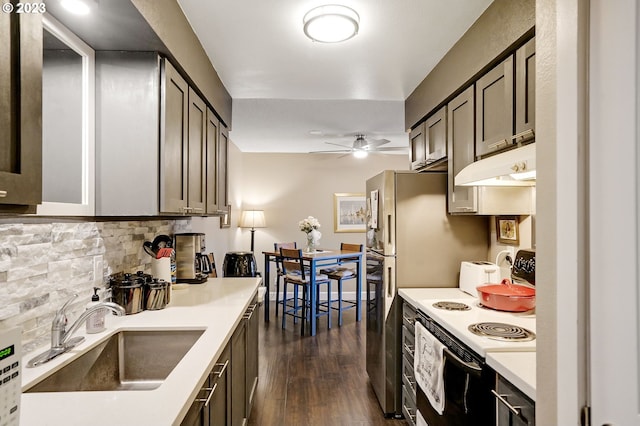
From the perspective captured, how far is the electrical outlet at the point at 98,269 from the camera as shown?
5.73 ft

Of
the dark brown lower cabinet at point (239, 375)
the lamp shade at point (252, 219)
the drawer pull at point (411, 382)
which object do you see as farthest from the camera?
the lamp shade at point (252, 219)

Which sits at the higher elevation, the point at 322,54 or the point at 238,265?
the point at 322,54

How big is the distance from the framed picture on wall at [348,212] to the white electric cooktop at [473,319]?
3.77 metres

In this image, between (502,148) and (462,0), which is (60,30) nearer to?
(462,0)

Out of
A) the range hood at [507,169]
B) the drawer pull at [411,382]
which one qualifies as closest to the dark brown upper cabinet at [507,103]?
the range hood at [507,169]

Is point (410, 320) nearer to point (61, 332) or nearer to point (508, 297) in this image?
point (508, 297)

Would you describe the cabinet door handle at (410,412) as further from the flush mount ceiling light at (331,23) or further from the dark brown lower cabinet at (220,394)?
the flush mount ceiling light at (331,23)

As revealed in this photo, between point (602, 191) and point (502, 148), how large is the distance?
100 cm

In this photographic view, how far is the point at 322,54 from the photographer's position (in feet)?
7.43

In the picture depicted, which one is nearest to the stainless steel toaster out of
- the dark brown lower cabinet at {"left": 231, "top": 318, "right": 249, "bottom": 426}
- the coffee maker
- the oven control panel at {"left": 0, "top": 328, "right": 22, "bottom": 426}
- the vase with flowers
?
the dark brown lower cabinet at {"left": 231, "top": 318, "right": 249, "bottom": 426}

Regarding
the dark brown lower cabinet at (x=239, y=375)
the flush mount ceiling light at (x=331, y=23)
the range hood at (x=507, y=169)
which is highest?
the flush mount ceiling light at (x=331, y=23)

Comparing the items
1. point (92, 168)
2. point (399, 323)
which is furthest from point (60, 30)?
point (399, 323)

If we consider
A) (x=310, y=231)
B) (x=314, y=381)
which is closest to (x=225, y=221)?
(x=310, y=231)

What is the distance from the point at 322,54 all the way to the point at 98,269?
1.70m
